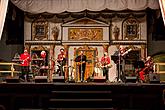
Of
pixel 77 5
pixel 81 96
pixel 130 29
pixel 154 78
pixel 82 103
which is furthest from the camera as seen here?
pixel 130 29

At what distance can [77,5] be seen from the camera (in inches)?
632

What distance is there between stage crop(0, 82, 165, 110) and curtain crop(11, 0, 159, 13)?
6.76 meters

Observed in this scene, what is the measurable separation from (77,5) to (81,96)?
7505mm

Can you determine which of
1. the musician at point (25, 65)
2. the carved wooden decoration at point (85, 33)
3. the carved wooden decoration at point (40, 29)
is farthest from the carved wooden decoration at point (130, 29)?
the musician at point (25, 65)

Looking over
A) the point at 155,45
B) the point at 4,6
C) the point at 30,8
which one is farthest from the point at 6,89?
the point at 155,45

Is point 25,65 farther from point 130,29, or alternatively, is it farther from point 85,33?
point 130,29

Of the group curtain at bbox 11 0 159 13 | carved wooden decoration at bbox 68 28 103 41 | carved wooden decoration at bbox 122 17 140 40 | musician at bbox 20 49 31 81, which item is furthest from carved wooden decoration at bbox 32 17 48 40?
musician at bbox 20 49 31 81

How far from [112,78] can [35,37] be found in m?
4.63

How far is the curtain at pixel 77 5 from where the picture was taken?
1569 cm

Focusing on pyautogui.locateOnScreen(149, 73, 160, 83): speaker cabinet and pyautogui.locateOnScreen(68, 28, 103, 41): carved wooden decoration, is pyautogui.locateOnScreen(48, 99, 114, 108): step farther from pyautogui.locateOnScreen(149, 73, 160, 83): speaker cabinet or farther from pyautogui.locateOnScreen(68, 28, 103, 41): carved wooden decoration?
pyautogui.locateOnScreen(68, 28, 103, 41): carved wooden decoration

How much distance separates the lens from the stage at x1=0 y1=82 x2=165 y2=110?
935 centimetres

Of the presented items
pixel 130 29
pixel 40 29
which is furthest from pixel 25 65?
pixel 130 29

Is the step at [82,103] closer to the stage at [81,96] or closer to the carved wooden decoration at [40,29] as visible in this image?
the stage at [81,96]

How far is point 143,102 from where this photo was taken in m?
9.70
